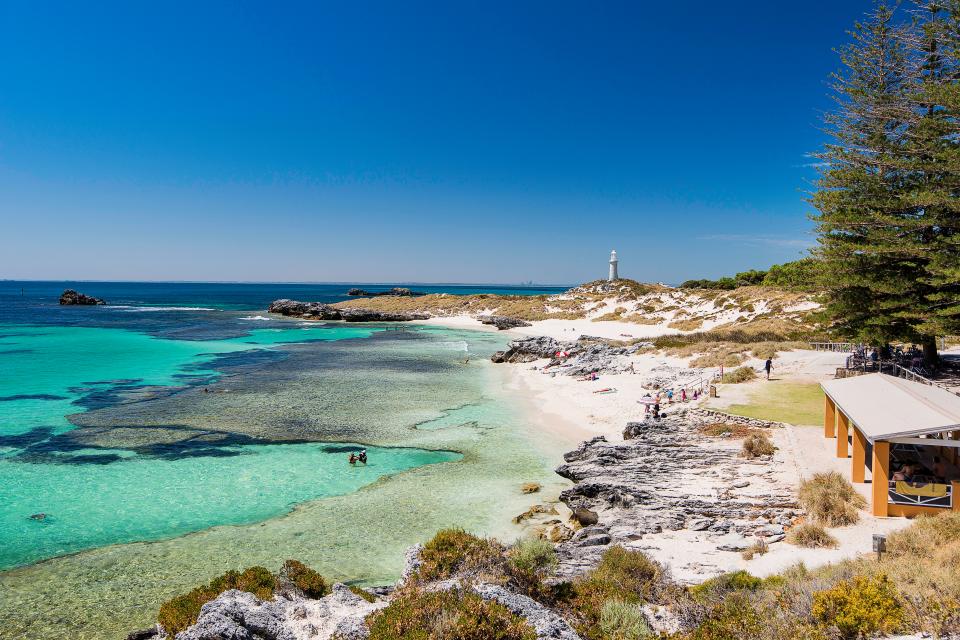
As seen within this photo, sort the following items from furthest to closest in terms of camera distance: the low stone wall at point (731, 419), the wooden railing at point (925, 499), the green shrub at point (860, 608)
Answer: the low stone wall at point (731, 419) < the wooden railing at point (925, 499) < the green shrub at point (860, 608)

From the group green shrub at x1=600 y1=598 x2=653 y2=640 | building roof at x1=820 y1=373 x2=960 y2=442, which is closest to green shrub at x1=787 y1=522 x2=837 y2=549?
building roof at x1=820 y1=373 x2=960 y2=442

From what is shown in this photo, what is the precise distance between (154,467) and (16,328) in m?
71.7

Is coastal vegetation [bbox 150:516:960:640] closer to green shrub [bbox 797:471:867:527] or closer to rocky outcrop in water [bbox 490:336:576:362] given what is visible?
green shrub [bbox 797:471:867:527]

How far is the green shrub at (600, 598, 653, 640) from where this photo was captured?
6199 millimetres

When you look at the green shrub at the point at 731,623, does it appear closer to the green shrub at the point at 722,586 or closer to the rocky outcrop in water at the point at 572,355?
the green shrub at the point at 722,586

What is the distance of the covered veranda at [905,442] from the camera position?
10.2 meters

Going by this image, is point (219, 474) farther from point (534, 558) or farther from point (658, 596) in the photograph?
point (658, 596)

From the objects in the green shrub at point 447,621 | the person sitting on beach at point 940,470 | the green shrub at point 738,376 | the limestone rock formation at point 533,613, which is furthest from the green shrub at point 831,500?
the green shrub at point 738,376

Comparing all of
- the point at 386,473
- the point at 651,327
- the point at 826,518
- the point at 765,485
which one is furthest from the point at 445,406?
the point at 651,327

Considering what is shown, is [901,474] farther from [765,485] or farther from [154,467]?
[154,467]

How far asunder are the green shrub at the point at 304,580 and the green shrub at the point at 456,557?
1.80 meters

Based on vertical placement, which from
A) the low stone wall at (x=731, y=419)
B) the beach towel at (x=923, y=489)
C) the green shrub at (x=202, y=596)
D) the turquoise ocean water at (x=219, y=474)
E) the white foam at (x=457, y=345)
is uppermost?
the beach towel at (x=923, y=489)

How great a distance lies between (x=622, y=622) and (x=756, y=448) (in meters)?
10.1

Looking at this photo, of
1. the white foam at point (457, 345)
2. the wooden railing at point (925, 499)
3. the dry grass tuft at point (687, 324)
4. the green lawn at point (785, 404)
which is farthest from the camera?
the dry grass tuft at point (687, 324)
